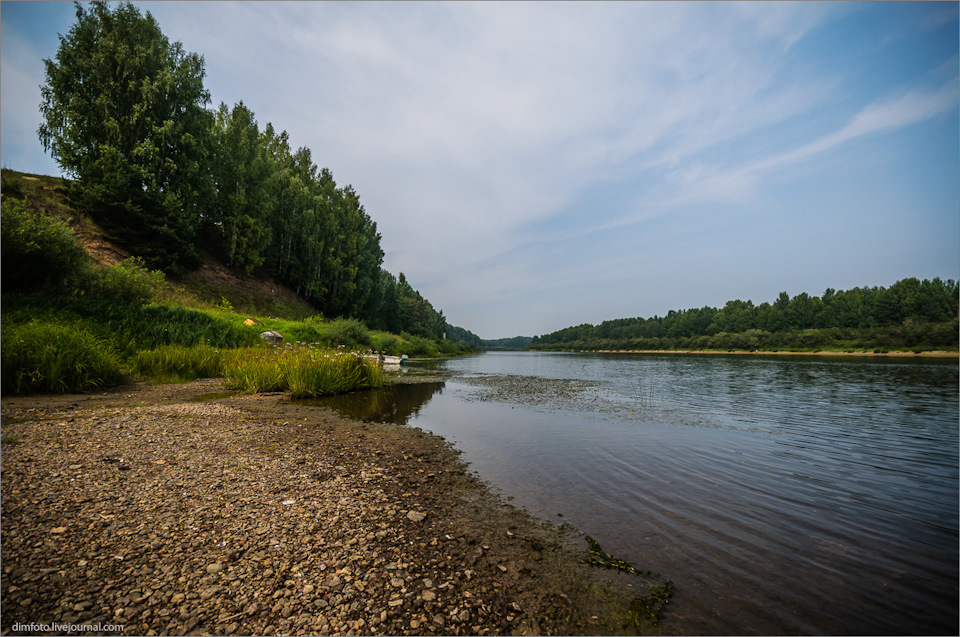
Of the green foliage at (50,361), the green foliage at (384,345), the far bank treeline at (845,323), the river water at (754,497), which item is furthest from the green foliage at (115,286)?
the far bank treeline at (845,323)

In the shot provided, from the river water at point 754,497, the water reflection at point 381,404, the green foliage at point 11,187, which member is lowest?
the river water at point 754,497

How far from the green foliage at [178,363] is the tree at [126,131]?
1724 centimetres

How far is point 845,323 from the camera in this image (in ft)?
309

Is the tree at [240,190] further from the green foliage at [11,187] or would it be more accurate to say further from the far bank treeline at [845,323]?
the far bank treeline at [845,323]

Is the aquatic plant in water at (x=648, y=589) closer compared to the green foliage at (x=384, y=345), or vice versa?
the aquatic plant in water at (x=648, y=589)

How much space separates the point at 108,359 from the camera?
11164 mm

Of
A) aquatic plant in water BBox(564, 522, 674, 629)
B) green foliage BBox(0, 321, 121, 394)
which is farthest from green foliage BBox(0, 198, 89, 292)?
aquatic plant in water BBox(564, 522, 674, 629)

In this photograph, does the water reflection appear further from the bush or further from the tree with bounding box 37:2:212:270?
the bush

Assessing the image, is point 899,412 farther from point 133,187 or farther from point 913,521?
point 133,187

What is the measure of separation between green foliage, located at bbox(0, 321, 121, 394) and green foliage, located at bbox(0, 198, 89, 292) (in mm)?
4240

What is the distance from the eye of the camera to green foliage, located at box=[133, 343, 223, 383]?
1339cm

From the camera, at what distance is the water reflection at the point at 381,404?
10.3 metres

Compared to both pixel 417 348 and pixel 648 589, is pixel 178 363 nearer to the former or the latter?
pixel 648 589

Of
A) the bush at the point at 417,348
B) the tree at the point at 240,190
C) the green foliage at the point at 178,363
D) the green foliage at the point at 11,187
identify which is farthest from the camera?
the bush at the point at 417,348
